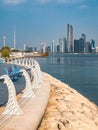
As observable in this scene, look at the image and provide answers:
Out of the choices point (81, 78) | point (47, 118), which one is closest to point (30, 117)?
point (47, 118)

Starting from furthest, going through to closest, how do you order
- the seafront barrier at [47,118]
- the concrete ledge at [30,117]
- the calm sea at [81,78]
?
1. the calm sea at [81,78]
2. the seafront barrier at [47,118]
3. the concrete ledge at [30,117]

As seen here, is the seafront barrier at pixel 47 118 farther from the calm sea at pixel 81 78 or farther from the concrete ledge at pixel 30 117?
the calm sea at pixel 81 78

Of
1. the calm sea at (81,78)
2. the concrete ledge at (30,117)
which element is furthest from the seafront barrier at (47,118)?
the calm sea at (81,78)

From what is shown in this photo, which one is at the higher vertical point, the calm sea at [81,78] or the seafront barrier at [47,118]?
the seafront barrier at [47,118]

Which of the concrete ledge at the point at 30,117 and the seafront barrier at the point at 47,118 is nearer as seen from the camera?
the concrete ledge at the point at 30,117

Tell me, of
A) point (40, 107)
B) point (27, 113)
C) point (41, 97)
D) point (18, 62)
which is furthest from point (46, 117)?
point (18, 62)

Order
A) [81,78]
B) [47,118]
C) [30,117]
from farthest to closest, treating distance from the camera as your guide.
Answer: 1. [81,78]
2. [47,118]
3. [30,117]

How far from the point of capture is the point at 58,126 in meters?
12.4

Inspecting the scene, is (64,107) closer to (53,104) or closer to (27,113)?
(53,104)

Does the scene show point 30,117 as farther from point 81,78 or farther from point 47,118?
point 81,78

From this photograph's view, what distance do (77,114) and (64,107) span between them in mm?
1260

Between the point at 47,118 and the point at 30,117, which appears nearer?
the point at 30,117

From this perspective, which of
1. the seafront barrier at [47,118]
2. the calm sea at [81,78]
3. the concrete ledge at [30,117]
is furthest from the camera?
the calm sea at [81,78]

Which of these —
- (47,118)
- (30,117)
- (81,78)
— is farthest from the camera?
(81,78)
